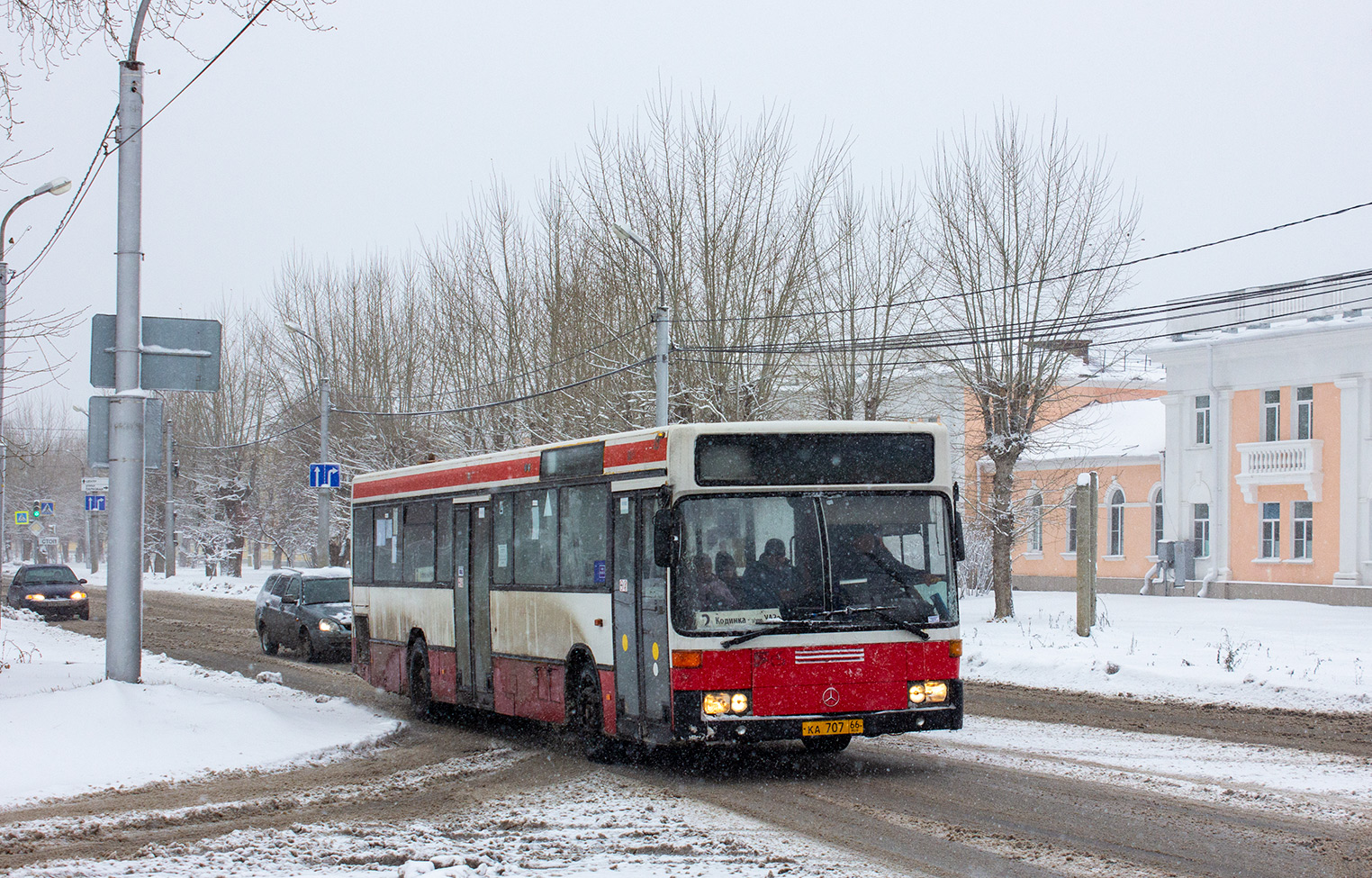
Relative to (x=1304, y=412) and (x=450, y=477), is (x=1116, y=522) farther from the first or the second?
(x=450, y=477)

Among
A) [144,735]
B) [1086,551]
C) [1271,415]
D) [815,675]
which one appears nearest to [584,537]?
[815,675]

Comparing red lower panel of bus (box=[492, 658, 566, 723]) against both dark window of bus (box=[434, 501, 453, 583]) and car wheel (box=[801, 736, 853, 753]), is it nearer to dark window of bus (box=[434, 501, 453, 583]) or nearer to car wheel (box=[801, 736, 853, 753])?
dark window of bus (box=[434, 501, 453, 583])

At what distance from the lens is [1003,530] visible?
2942cm

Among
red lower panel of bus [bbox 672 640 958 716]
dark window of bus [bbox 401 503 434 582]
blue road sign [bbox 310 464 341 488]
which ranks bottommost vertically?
red lower panel of bus [bbox 672 640 958 716]

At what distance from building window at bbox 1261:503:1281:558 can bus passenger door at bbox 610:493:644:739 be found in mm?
34580

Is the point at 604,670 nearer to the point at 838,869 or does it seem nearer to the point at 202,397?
the point at 838,869

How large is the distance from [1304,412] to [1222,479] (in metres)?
3.30

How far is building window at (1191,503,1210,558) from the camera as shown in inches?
1718

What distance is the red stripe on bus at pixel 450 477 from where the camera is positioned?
44.6 feet

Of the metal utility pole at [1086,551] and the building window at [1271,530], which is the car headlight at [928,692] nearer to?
the metal utility pole at [1086,551]

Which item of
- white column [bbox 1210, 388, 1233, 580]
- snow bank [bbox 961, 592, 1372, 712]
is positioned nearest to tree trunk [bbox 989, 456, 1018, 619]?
snow bank [bbox 961, 592, 1372, 712]

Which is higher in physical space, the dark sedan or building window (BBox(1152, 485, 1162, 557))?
building window (BBox(1152, 485, 1162, 557))

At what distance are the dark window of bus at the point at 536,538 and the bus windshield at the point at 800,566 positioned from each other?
8.77ft

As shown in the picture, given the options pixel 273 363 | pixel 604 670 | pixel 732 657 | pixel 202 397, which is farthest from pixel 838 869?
pixel 202 397
